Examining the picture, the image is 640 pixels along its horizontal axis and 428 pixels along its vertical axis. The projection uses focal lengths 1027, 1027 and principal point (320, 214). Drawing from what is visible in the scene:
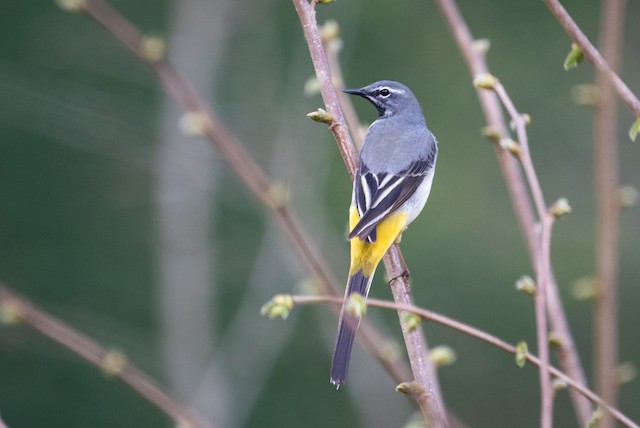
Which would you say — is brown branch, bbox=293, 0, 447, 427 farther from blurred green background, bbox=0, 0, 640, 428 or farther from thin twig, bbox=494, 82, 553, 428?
blurred green background, bbox=0, 0, 640, 428

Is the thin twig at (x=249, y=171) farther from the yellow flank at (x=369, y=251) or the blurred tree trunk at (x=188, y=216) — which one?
the blurred tree trunk at (x=188, y=216)

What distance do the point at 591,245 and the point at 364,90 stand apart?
780cm

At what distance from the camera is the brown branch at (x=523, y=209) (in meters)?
2.51

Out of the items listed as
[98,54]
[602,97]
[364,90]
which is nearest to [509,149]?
[602,97]

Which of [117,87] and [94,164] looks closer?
[94,164]

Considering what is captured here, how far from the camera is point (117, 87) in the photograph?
1224 cm

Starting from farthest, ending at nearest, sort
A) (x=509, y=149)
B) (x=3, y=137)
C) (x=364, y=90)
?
(x=3, y=137) < (x=364, y=90) < (x=509, y=149)

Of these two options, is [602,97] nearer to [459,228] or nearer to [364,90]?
[364,90]

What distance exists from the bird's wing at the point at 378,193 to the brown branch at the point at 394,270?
150mm

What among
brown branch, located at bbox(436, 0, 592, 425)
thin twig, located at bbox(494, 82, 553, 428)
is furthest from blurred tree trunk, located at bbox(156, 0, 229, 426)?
thin twig, located at bbox(494, 82, 553, 428)

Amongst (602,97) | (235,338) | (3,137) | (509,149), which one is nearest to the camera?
(602,97)

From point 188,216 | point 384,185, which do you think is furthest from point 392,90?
point 188,216

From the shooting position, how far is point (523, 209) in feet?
8.94

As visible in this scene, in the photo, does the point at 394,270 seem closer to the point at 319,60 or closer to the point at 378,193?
the point at 319,60
